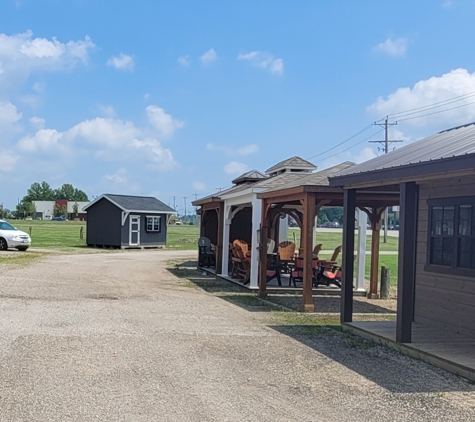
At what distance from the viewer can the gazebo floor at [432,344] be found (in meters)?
7.13

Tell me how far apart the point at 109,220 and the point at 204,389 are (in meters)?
30.1

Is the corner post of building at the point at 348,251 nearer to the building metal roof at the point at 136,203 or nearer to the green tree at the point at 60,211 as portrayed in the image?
the building metal roof at the point at 136,203

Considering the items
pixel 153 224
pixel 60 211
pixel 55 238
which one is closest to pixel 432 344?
pixel 153 224

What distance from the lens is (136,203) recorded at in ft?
118

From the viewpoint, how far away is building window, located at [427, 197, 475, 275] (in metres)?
9.04

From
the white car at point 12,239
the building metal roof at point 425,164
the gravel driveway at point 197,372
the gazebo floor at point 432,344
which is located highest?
the building metal roof at point 425,164

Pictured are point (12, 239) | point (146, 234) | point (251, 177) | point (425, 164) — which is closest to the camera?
point (425, 164)

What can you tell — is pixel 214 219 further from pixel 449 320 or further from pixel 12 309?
pixel 449 320

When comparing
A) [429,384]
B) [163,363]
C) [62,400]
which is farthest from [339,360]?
[62,400]

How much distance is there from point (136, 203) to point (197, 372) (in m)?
30.0

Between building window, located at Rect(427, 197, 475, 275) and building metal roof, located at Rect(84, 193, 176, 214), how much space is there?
25.6 metres

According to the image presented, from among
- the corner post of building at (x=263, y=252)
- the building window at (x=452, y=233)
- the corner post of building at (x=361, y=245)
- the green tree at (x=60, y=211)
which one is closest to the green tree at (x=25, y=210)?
the green tree at (x=60, y=211)

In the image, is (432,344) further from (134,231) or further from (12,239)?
(134,231)

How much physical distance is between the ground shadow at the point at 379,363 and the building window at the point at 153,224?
26674 mm
